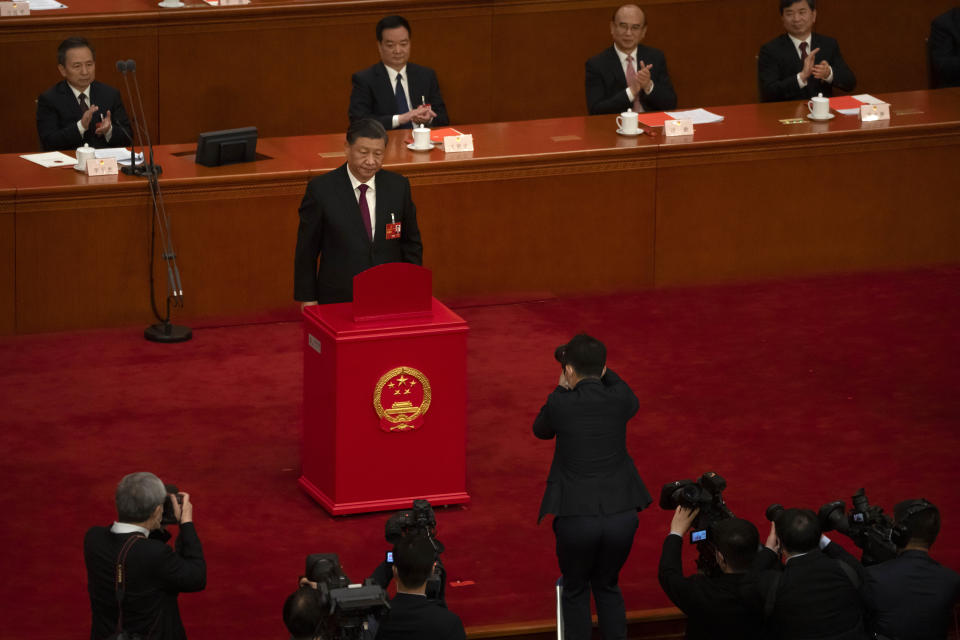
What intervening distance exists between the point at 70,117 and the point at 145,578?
4.65 metres

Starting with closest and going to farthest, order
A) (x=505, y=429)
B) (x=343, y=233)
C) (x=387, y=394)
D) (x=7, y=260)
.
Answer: (x=387, y=394)
(x=343, y=233)
(x=505, y=429)
(x=7, y=260)

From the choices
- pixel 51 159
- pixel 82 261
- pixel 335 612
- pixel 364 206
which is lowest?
pixel 335 612

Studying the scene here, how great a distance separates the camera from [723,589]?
4.90 meters

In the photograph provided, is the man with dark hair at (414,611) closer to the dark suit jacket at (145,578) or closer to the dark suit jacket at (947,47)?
the dark suit jacket at (145,578)

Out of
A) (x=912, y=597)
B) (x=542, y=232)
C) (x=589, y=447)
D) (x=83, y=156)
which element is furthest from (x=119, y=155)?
(x=912, y=597)

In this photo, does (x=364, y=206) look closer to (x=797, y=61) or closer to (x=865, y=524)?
(x=865, y=524)

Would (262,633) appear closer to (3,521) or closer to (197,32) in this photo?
(3,521)

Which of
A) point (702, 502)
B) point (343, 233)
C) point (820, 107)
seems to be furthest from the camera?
point (820, 107)

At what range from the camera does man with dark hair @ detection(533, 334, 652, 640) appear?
5055 mm

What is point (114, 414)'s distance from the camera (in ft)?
23.1

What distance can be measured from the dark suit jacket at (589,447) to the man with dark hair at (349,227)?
1649 mm

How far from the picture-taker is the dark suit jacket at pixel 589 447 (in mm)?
5055

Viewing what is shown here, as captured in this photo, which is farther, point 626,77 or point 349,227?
point 626,77

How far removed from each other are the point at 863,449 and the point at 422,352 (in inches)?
76.3
